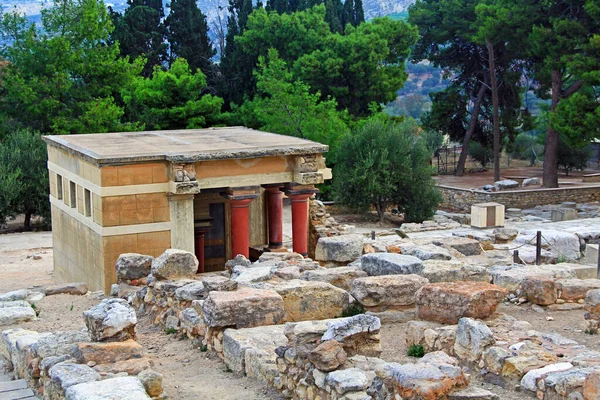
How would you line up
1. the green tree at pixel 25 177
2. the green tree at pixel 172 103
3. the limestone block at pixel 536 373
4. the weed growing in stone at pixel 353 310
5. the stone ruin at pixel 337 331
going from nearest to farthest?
the stone ruin at pixel 337 331, the limestone block at pixel 536 373, the weed growing in stone at pixel 353 310, the green tree at pixel 25 177, the green tree at pixel 172 103

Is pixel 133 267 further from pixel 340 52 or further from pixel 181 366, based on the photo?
pixel 340 52

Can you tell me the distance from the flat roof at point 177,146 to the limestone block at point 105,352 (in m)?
8.96

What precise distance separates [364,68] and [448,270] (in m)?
30.1

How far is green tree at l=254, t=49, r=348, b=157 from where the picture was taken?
3847cm

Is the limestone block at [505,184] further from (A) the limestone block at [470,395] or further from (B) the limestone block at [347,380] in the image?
(A) the limestone block at [470,395]

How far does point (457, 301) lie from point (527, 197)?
2878 cm

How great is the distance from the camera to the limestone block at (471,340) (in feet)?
31.1

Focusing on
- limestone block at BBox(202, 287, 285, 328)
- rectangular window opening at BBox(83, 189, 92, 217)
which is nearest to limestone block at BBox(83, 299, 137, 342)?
limestone block at BBox(202, 287, 285, 328)

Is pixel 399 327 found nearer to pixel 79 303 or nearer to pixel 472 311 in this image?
pixel 472 311

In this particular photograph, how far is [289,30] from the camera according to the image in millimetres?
44469

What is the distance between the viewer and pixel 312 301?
1219 centimetres

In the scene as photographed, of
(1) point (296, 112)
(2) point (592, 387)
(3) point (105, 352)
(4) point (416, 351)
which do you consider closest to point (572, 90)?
(1) point (296, 112)

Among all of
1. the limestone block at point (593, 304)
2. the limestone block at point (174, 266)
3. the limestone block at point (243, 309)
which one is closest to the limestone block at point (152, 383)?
the limestone block at point (243, 309)

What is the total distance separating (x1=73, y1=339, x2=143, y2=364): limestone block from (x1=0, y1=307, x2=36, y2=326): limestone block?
4.28 m
